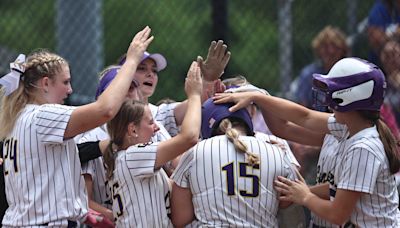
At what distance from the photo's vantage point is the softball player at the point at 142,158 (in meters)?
4.29

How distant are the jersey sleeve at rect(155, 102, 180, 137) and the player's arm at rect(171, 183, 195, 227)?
0.81 m

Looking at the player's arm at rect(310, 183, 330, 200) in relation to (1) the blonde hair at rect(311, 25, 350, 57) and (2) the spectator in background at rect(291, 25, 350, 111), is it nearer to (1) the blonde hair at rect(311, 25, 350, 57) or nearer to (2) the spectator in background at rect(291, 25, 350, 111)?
(2) the spectator in background at rect(291, 25, 350, 111)

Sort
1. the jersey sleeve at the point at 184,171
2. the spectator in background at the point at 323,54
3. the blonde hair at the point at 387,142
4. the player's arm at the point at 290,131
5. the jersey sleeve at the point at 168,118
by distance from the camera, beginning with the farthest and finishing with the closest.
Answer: the spectator in background at the point at 323,54 < the jersey sleeve at the point at 168,118 < the player's arm at the point at 290,131 < the jersey sleeve at the point at 184,171 < the blonde hair at the point at 387,142

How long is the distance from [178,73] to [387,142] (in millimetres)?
5062

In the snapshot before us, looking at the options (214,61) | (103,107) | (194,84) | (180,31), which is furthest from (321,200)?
(180,31)

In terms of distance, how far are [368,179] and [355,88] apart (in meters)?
0.38

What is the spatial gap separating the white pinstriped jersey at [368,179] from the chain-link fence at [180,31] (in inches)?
109

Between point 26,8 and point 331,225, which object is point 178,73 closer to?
point 26,8

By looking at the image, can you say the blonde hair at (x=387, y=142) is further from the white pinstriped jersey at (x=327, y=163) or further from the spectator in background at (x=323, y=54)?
the spectator in background at (x=323, y=54)

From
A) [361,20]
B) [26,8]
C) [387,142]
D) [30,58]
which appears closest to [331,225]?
[387,142]

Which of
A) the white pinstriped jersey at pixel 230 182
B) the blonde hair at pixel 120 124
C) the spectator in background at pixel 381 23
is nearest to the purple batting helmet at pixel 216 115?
the white pinstriped jersey at pixel 230 182

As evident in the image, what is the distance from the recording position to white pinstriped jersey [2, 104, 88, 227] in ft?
14.3

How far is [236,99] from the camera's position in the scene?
4.50m

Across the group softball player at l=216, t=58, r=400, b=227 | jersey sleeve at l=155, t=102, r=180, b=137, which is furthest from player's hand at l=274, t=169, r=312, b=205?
jersey sleeve at l=155, t=102, r=180, b=137
